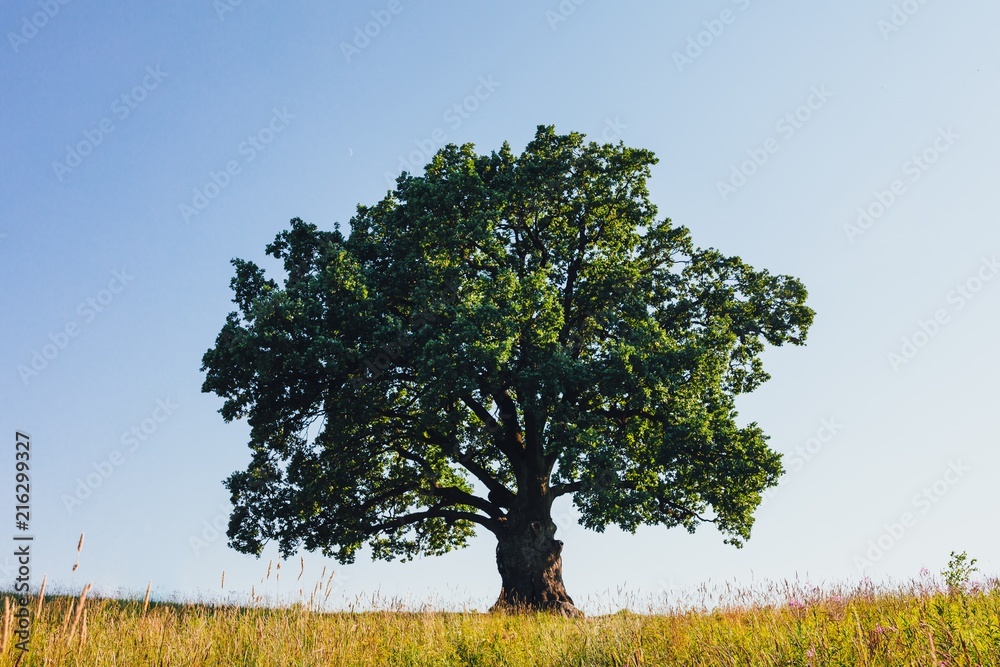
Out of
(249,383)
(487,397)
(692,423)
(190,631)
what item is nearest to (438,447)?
(487,397)

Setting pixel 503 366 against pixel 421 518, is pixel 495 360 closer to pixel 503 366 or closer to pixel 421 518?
pixel 503 366

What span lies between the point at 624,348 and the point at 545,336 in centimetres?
210

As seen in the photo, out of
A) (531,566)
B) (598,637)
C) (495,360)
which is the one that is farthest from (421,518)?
(598,637)

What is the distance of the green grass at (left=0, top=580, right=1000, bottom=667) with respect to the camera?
695cm

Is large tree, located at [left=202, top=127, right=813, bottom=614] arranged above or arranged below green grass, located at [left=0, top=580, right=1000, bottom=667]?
above

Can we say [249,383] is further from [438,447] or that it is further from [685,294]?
[685,294]

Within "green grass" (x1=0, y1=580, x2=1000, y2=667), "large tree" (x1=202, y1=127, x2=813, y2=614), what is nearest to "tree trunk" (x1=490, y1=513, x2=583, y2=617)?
"large tree" (x1=202, y1=127, x2=813, y2=614)

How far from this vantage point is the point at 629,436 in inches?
803

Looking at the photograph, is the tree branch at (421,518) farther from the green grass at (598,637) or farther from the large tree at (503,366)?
the green grass at (598,637)

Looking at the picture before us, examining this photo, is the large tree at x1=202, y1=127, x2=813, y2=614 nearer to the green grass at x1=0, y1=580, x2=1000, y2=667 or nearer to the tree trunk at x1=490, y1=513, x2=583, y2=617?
the tree trunk at x1=490, y1=513, x2=583, y2=617

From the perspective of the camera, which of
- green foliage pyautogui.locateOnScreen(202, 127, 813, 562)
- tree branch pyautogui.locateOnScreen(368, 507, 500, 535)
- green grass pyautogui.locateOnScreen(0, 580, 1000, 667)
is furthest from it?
tree branch pyautogui.locateOnScreen(368, 507, 500, 535)

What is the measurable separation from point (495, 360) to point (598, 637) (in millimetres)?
9338

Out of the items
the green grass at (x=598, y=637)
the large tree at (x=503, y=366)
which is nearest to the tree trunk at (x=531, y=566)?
the large tree at (x=503, y=366)

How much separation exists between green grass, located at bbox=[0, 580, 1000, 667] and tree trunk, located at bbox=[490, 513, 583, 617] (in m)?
8.48
